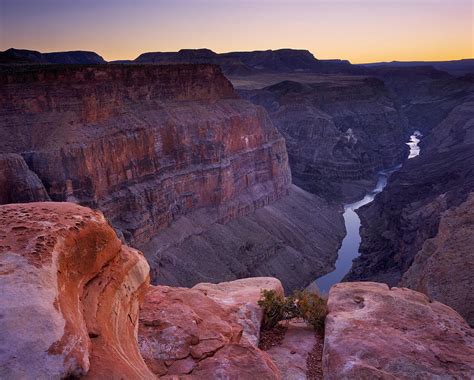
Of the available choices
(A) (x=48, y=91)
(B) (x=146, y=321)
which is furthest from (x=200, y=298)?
(A) (x=48, y=91)

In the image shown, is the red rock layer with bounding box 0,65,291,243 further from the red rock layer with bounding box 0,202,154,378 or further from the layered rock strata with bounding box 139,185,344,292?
the red rock layer with bounding box 0,202,154,378

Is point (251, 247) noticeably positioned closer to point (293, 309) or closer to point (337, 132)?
point (293, 309)

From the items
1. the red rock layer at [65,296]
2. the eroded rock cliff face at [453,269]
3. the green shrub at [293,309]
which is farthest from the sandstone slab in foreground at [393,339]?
the red rock layer at [65,296]

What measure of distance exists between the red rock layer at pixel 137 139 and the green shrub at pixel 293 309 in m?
21.1

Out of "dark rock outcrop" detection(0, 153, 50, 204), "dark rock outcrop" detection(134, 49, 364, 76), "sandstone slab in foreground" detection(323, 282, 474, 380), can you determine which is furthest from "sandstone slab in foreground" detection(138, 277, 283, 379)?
"dark rock outcrop" detection(134, 49, 364, 76)

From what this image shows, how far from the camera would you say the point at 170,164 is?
138 feet

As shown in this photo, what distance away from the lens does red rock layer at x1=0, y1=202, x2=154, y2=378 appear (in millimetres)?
7086

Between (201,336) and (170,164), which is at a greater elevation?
(201,336)

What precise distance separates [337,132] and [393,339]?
7748 centimetres

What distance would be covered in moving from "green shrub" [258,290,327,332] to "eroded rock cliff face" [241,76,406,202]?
193ft

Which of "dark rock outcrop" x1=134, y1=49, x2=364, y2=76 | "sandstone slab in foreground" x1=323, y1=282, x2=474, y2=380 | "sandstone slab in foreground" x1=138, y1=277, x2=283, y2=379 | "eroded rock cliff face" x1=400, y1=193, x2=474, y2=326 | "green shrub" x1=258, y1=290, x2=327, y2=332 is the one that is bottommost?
"eroded rock cliff face" x1=400, y1=193, x2=474, y2=326

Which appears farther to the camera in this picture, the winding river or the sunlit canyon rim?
the winding river

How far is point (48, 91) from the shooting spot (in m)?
34.2

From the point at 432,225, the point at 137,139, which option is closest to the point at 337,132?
the point at 432,225
